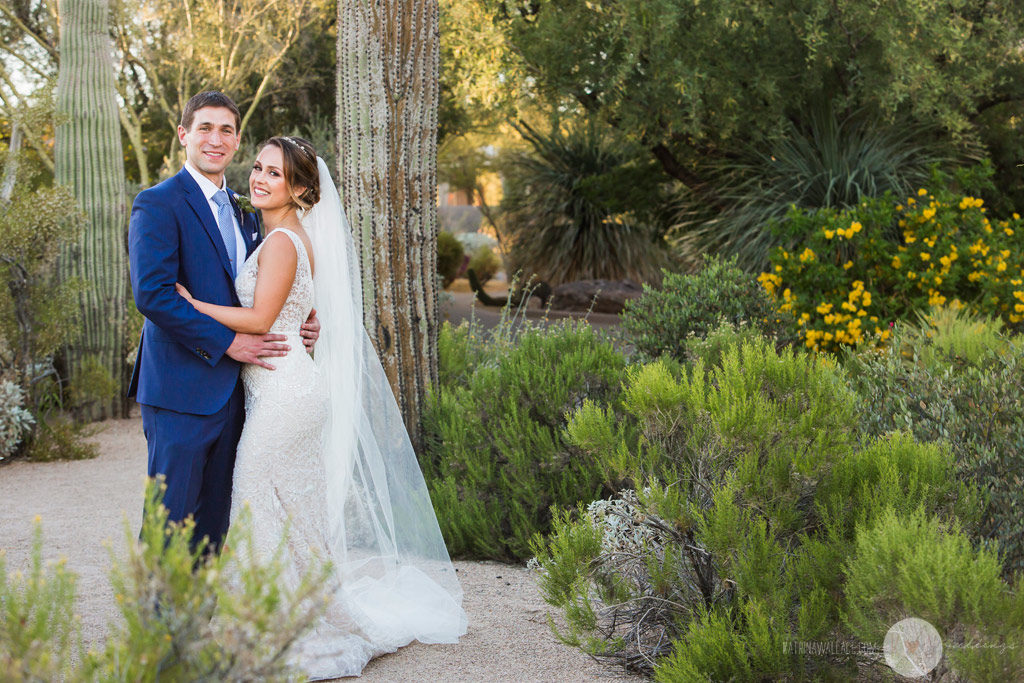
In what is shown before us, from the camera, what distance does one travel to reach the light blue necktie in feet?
11.5

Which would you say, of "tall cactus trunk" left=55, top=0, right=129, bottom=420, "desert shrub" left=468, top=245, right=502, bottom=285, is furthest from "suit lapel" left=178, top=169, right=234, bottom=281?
"desert shrub" left=468, top=245, right=502, bottom=285

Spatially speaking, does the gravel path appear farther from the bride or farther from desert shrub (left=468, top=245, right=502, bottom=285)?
desert shrub (left=468, top=245, right=502, bottom=285)

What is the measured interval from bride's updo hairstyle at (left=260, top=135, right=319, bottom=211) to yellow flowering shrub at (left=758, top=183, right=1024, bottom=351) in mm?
5722

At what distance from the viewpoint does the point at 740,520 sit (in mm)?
2998

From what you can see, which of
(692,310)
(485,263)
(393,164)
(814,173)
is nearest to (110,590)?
(393,164)

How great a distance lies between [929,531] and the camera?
2588mm

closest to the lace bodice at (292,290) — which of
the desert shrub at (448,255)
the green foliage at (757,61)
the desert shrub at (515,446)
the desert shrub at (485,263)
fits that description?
the desert shrub at (515,446)

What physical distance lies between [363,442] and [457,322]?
1169cm

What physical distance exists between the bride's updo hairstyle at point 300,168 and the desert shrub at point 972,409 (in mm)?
2448

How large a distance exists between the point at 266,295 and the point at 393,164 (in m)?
2.14

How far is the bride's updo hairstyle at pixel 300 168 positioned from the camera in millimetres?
3521

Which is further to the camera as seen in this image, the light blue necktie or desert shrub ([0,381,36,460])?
desert shrub ([0,381,36,460])

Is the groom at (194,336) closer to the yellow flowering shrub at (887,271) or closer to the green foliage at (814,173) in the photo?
the yellow flowering shrub at (887,271)

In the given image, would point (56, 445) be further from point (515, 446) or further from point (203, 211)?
point (203, 211)
